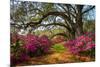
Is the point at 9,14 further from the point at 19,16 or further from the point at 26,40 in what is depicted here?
the point at 26,40

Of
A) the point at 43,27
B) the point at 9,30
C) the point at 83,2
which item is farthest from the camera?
the point at 83,2

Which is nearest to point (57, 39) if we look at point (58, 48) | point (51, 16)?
point (58, 48)

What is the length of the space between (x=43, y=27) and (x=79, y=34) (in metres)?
0.44

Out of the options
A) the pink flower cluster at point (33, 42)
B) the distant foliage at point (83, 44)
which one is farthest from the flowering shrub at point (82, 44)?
the pink flower cluster at point (33, 42)

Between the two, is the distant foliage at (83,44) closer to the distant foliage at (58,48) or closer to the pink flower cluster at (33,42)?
the distant foliage at (58,48)

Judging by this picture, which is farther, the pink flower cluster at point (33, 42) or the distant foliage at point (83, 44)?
the distant foliage at point (83, 44)

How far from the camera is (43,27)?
6.24ft

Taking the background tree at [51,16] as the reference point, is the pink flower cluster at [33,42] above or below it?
below

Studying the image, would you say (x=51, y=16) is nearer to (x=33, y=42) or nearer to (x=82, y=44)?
(x=33, y=42)

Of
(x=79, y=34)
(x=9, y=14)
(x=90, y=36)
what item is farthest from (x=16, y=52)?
(x=90, y=36)

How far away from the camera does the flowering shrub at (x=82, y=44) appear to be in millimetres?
1993

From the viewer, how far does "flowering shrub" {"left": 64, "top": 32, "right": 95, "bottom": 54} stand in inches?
78.5

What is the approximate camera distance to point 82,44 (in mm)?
2035

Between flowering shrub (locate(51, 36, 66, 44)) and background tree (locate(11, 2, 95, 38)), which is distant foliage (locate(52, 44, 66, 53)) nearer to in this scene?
flowering shrub (locate(51, 36, 66, 44))
